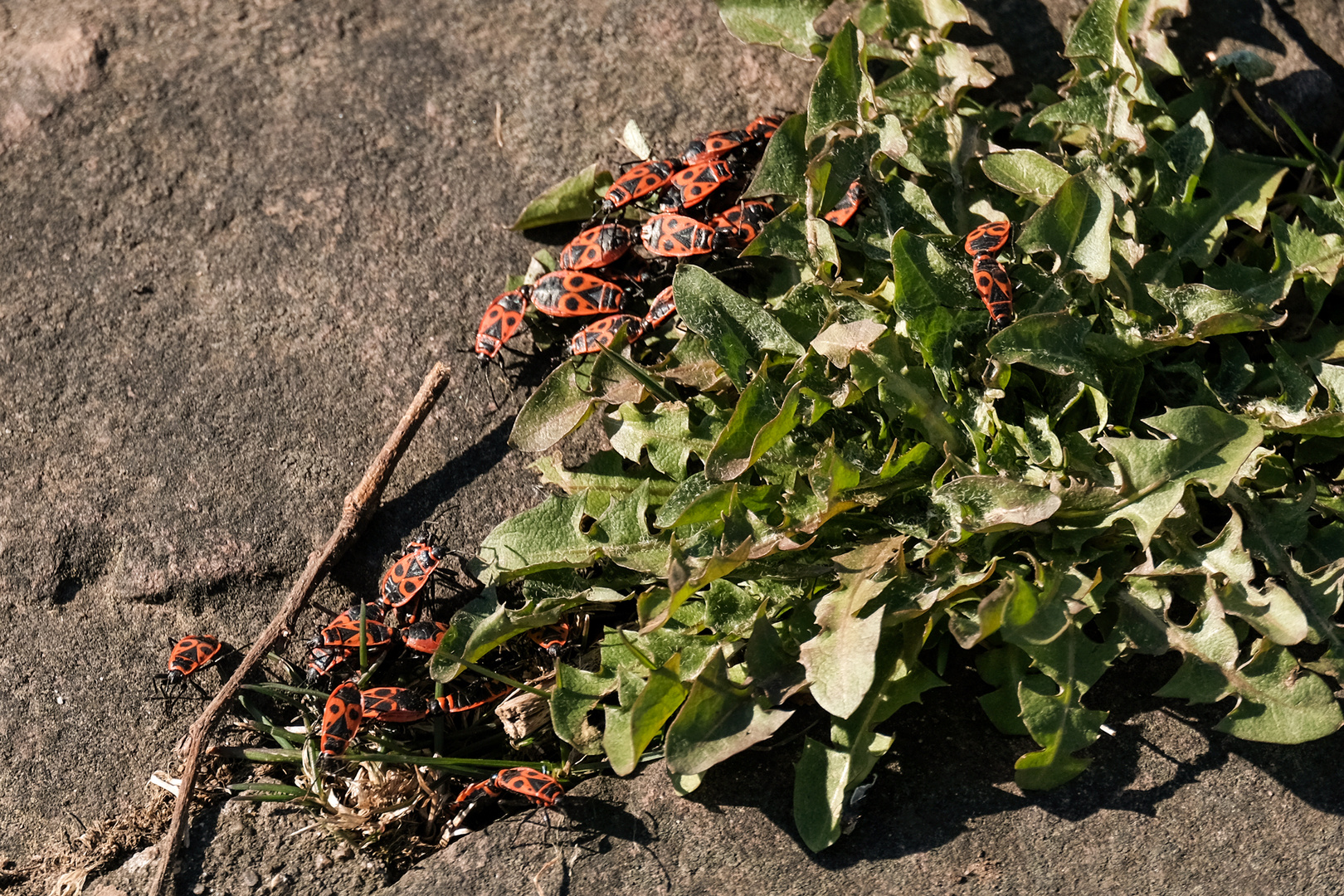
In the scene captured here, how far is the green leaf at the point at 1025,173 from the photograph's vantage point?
9.77 feet

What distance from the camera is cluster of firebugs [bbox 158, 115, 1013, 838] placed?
302cm

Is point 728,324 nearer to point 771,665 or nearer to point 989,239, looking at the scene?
point 989,239

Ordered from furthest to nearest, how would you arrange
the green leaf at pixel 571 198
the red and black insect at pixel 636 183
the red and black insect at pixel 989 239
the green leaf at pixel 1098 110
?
the green leaf at pixel 571 198 < the red and black insect at pixel 636 183 < the green leaf at pixel 1098 110 < the red and black insect at pixel 989 239

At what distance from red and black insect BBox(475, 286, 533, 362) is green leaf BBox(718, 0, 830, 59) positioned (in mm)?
1269

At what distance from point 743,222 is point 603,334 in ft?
2.03

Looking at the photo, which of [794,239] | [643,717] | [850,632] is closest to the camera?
[850,632]

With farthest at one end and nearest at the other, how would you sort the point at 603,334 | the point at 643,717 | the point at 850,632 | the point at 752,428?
the point at 603,334, the point at 752,428, the point at 643,717, the point at 850,632

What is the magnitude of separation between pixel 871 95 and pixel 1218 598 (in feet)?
6.03

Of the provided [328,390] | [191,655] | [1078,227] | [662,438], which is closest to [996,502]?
[1078,227]

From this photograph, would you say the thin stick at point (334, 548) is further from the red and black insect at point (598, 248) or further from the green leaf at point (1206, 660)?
the green leaf at point (1206, 660)

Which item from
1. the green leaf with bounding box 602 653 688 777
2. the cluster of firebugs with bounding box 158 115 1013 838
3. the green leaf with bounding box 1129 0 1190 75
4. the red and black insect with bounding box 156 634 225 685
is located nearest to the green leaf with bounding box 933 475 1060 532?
the cluster of firebugs with bounding box 158 115 1013 838

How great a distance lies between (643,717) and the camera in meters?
2.64

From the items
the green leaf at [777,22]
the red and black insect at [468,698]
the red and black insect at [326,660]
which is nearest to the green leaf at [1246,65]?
the green leaf at [777,22]

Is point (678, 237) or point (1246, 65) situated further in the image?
point (1246, 65)
